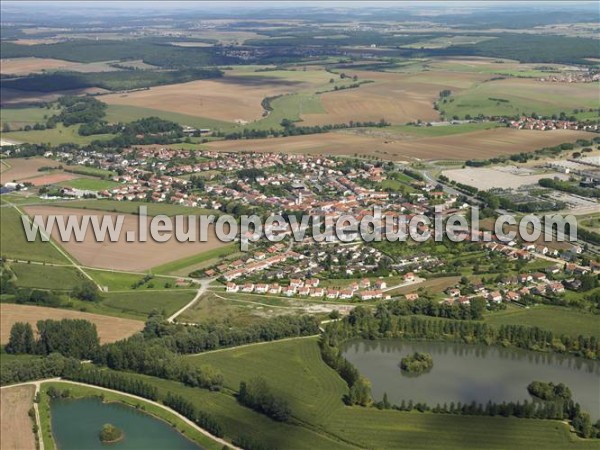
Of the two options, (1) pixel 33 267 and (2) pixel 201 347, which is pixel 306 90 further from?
(2) pixel 201 347

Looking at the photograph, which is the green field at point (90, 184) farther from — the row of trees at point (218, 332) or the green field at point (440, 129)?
the green field at point (440, 129)

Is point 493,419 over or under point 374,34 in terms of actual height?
under

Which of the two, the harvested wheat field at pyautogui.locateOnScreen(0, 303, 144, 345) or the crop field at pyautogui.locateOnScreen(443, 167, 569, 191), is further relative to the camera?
the crop field at pyautogui.locateOnScreen(443, 167, 569, 191)

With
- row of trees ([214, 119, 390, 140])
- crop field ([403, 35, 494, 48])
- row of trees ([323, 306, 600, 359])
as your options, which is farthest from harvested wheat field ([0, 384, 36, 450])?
crop field ([403, 35, 494, 48])

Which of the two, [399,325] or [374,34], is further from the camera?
[374,34]

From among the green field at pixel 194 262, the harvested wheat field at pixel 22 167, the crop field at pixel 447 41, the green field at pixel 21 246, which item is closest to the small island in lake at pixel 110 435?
the green field at pixel 194 262

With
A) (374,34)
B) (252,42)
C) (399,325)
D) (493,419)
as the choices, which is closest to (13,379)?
(399,325)

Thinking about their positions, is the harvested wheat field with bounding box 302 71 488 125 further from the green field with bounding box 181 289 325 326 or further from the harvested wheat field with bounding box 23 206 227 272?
the green field with bounding box 181 289 325 326
